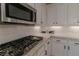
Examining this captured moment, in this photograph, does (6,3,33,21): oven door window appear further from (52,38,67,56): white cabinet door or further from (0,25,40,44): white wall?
(52,38,67,56): white cabinet door

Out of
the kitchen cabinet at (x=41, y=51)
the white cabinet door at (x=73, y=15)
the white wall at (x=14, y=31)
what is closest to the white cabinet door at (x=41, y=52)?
the kitchen cabinet at (x=41, y=51)

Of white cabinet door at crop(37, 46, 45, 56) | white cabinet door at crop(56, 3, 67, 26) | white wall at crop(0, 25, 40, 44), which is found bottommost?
white cabinet door at crop(37, 46, 45, 56)

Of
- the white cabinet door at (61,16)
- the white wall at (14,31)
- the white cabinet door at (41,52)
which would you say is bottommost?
the white cabinet door at (41,52)

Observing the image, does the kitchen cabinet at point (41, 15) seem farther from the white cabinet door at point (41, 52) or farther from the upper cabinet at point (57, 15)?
the white cabinet door at point (41, 52)

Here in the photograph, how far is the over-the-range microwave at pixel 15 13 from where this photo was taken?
2.23 ft

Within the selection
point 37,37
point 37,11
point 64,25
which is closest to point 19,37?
point 37,37

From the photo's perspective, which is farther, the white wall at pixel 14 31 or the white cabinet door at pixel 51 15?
the white wall at pixel 14 31

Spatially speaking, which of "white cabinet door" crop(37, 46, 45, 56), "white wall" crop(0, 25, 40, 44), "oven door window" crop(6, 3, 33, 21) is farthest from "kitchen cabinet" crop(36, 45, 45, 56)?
"oven door window" crop(6, 3, 33, 21)

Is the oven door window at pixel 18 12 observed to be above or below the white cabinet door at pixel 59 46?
above

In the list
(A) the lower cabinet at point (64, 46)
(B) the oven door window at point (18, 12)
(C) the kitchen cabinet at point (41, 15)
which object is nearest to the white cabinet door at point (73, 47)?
(A) the lower cabinet at point (64, 46)

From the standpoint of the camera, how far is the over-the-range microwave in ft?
2.23

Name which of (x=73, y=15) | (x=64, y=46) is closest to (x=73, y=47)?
(x=64, y=46)

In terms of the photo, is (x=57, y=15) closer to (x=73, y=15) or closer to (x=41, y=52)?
(x=73, y=15)

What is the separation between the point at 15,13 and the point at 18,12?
1.3 inches
